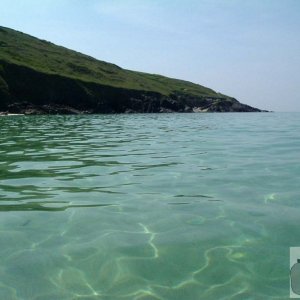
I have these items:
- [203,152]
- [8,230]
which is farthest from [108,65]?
[8,230]

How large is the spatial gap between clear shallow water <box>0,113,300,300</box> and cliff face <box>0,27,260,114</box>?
289ft

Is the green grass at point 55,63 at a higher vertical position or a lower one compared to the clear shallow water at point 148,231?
higher

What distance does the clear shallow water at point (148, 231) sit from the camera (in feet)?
18.5

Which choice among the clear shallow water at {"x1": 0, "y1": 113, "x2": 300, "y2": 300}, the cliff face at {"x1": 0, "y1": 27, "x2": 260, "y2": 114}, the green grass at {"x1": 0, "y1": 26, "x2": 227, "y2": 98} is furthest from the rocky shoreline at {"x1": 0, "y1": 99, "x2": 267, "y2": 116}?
the clear shallow water at {"x1": 0, "y1": 113, "x2": 300, "y2": 300}

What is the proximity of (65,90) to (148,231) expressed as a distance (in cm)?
10274

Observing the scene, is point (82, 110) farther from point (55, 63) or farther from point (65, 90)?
point (55, 63)

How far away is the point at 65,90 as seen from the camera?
107 metres

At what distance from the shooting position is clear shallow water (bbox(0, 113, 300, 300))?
564cm

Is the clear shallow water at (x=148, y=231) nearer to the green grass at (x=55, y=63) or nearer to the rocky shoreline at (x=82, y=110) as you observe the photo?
the rocky shoreline at (x=82, y=110)

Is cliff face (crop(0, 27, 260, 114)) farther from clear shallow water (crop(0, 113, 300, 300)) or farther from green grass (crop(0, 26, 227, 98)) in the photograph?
clear shallow water (crop(0, 113, 300, 300))

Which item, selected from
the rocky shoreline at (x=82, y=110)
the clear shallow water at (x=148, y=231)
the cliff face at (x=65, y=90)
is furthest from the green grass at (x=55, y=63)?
the clear shallow water at (x=148, y=231)

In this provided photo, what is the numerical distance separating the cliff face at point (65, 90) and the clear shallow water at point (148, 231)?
289 ft

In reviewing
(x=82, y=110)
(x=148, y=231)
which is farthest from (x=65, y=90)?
(x=148, y=231)

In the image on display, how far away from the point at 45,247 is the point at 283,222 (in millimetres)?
4538
